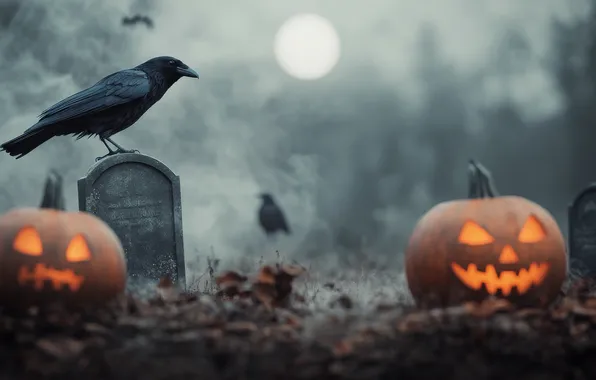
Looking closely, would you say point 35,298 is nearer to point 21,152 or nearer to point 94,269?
point 94,269

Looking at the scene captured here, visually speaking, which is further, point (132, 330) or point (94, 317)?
A: point (94, 317)

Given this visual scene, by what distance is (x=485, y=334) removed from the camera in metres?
3.42

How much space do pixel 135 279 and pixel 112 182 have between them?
3.13 feet

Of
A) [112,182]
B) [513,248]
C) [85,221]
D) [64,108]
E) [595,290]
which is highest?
[64,108]

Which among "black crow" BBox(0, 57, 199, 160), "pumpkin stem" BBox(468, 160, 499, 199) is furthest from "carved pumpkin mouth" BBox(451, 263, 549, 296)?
"black crow" BBox(0, 57, 199, 160)

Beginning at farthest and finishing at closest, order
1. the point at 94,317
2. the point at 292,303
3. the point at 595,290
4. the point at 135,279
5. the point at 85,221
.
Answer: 1. the point at 135,279
2. the point at 595,290
3. the point at 292,303
4. the point at 85,221
5. the point at 94,317

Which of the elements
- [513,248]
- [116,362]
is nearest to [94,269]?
[116,362]

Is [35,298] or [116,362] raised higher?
[35,298]

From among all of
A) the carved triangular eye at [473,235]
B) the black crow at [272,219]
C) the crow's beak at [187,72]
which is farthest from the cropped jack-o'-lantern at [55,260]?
the black crow at [272,219]

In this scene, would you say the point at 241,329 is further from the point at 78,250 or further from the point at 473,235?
the point at 473,235

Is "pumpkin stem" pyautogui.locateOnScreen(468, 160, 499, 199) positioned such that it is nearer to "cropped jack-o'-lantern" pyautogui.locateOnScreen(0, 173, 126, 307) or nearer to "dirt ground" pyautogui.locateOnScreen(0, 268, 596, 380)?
"dirt ground" pyautogui.locateOnScreen(0, 268, 596, 380)

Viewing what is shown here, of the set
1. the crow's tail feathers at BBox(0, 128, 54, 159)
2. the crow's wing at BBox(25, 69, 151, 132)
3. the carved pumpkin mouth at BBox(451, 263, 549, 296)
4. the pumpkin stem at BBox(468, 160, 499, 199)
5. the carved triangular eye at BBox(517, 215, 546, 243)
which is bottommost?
the carved pumpkin mouth at BBox(451, 263, 549, 296)

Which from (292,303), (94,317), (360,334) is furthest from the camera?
(292,303)

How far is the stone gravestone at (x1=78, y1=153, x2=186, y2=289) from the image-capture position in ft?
23.8
